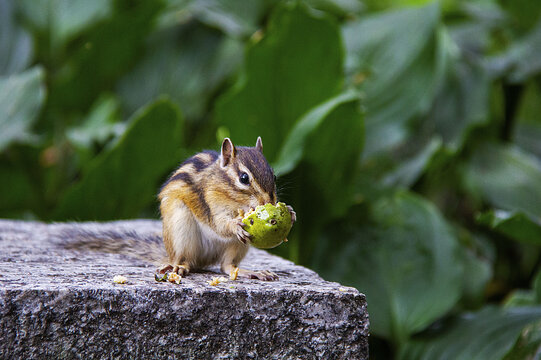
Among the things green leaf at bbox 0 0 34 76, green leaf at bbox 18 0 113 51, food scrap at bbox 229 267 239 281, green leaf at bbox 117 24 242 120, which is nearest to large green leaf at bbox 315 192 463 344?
food scrap at bbox 229 267 239 281

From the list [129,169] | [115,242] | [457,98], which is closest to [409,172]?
[457,98]

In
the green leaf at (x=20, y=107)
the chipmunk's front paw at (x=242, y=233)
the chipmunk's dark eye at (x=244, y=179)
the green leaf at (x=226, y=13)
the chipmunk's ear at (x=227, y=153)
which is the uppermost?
the green leaf at (x=226, y=13)

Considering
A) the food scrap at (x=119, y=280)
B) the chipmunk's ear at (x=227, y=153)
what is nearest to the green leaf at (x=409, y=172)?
the chipmunk's ear at (x=227, y=153)

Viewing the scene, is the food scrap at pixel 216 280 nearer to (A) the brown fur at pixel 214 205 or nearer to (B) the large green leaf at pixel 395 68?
(A) the brown fur at pixel 214 205

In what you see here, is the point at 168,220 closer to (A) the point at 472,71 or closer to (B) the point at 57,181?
(B) the point at 57,181

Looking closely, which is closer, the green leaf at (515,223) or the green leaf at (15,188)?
the green leaf at (515,223)

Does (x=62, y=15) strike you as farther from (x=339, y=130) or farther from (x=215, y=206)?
(x=215, y=206)

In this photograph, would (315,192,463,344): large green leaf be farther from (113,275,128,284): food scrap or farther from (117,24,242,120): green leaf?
(113,275,128,284): food scrap
